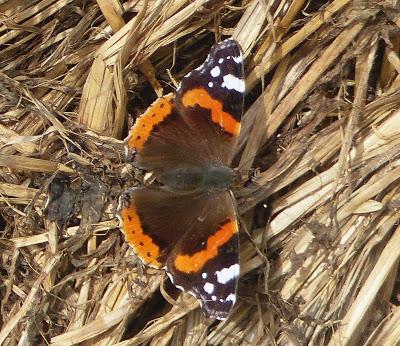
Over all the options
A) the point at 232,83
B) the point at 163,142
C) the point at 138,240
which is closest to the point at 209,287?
the point at 138,240

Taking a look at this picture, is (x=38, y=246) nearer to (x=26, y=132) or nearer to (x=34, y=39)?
(x=26, y=132)

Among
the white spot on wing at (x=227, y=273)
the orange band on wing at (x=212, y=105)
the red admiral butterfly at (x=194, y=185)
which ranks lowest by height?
the white spot on wing at (x=227, y=273)

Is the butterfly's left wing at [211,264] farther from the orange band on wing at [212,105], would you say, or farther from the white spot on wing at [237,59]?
the white spot on wing at [237,59]

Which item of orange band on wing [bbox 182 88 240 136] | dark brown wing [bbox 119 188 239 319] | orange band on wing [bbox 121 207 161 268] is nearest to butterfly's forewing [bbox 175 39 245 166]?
orange band on wing [bbox 182 88 240 136]

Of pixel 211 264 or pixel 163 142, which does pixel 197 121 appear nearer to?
pixel 163 142

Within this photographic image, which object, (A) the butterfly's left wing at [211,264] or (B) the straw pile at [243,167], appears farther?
(B) the straw pile at [243,167]

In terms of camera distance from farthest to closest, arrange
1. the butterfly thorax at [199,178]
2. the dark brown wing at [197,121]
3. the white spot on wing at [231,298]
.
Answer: the butterfly thorax at [199,178], the dark brown wing at [197,121], the white spot on wing at [231,298]

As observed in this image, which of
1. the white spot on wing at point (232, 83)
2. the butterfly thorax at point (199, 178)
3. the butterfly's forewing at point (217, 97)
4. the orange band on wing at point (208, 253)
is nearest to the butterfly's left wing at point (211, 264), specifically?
the orange band on wing at point (208, 253)
